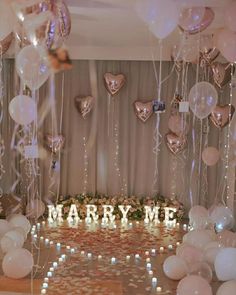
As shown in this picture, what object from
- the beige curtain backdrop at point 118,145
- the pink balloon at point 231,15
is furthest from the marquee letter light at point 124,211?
the pink balloon at point 231,15

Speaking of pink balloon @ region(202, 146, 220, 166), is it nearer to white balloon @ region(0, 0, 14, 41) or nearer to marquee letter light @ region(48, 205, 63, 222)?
marquee letter light @ region(48, 205, 63, 222)

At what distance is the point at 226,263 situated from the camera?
10.4ft

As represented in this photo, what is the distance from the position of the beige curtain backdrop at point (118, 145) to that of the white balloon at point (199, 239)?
173cm

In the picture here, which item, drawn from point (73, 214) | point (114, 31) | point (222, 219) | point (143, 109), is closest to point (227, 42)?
point (114, 31)

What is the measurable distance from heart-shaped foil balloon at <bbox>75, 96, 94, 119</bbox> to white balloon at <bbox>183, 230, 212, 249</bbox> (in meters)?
2.35

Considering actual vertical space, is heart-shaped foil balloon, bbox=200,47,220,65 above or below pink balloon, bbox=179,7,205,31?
below

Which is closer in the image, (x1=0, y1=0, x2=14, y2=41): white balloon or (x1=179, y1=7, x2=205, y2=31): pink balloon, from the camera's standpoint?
(x1=0, y1=0, x2=14, y2=41): white balloon

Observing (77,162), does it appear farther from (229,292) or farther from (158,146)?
(229,292)

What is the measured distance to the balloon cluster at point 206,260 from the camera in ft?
9.54

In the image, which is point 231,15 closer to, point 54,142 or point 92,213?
point 54,142

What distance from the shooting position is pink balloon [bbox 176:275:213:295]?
2875 mm

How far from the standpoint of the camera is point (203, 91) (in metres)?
3.86

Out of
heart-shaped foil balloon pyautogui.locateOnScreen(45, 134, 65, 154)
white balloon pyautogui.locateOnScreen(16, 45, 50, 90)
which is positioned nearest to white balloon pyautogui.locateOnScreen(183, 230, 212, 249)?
white balloon pyautogui.locateOnScreen(16, 45, 50, 90)

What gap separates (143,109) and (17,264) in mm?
2810
